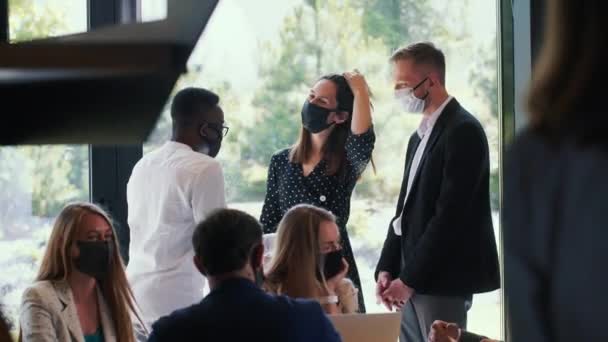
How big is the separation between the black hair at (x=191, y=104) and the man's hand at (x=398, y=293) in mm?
951

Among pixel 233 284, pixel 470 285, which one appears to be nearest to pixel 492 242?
pixel 470 285

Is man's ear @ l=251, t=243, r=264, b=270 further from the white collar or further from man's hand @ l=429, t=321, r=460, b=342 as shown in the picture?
the white collar

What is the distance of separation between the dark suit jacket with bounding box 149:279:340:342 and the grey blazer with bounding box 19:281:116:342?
0.61m

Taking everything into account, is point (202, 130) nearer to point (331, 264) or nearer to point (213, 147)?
point (213, 147)

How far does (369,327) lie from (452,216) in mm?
1095

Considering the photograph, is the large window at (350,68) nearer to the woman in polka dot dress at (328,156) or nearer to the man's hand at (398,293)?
the woman in polka dot dress at (328,156)

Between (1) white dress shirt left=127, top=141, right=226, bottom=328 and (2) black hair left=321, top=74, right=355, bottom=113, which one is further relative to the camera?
(2) black hair left=321, top=74, right=355, bottom=113

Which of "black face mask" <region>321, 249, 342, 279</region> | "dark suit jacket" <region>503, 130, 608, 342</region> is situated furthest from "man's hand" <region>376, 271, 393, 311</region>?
"dark suit jacket" <region>503, 130, 608, 342</region>

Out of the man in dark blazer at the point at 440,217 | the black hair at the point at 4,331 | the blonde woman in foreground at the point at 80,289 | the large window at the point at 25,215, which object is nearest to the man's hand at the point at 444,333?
the man in dark blazer at the point at 440,217

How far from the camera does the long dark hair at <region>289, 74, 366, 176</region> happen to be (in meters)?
3.93

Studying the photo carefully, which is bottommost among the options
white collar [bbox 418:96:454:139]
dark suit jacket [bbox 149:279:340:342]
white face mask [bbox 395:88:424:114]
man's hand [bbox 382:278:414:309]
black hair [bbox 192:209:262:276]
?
man's hand [bbox 382:278:414:309]

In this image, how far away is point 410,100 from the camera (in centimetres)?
402

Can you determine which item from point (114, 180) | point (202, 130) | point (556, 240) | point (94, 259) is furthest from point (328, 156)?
point (556, 240)

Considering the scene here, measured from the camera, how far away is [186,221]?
3.47 metres
